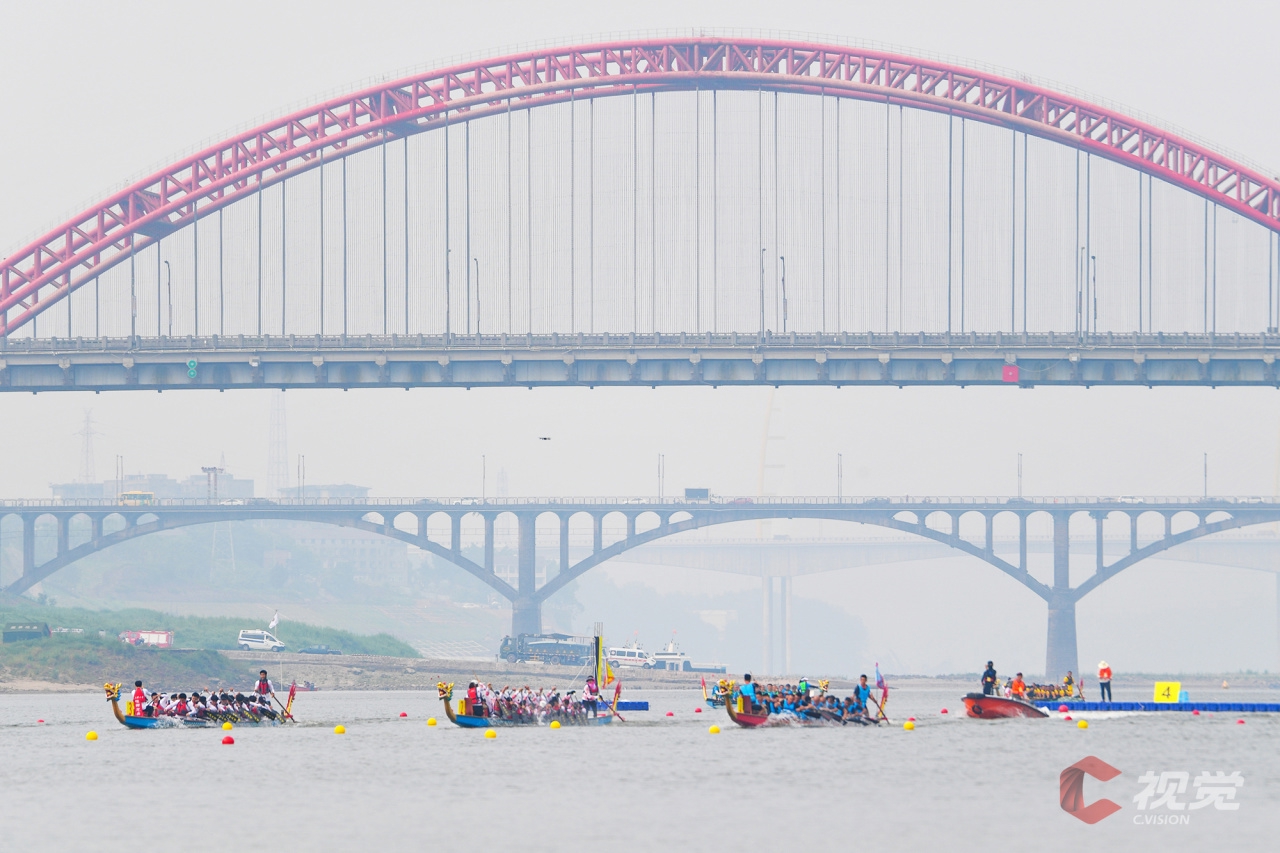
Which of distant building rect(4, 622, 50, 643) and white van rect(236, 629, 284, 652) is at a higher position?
distant building rect(4, 622, 50, 643)

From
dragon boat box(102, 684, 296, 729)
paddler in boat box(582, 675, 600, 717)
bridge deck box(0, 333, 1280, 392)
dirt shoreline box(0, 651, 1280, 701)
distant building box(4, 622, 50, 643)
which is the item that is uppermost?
bridge deck box(0, 333, 1280, 392)

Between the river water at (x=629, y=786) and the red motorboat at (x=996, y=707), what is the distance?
60 cm

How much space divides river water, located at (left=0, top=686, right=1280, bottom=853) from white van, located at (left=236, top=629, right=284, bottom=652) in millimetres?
63463

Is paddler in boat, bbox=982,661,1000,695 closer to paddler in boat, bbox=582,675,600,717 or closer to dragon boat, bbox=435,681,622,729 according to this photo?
dragon boat, bbox=435,681,622,729

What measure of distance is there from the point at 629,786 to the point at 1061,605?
105 meters

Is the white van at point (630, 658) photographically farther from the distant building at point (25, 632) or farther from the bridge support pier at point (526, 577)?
the distant building at point (25, 632)

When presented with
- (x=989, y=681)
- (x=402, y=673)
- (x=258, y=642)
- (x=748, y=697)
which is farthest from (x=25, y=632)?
(x=989, y=681)

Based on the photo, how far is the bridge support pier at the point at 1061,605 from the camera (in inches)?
5645

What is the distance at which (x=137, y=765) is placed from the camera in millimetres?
50344

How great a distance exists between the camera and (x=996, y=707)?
60.8m

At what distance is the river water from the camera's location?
3628cm

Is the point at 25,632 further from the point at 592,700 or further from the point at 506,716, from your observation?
the point at 506,716

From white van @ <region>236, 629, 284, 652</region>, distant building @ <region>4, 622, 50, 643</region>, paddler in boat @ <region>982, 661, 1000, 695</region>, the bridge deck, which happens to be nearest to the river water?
paddler in boat @ <region>982, 661, 1000, 695</region>

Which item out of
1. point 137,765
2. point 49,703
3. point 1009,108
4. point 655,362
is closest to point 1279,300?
point 1009,108
